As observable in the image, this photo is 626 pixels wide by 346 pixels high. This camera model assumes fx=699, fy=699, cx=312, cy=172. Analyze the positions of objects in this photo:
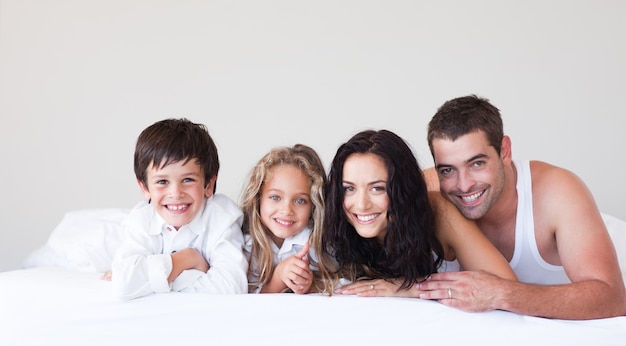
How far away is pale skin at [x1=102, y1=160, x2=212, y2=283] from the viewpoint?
2365 millimetres

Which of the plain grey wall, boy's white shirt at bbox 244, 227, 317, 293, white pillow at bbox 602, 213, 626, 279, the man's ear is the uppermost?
the plain grey wall

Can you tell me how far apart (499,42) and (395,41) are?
0.67m

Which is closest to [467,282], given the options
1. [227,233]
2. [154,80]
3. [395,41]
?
[227,233]

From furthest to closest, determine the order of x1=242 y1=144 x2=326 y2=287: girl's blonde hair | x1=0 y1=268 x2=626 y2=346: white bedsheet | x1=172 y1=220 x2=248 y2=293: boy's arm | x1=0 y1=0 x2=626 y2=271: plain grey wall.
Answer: x1=0 y1=0 x2=626 y2=271: plain grey wall
x1=242 y1=144 x2=326 y2=287: girl's blonde hair
x1=172 y1=220 x2=248 y2=293: boy's arm
x1=0 y1=268 x2=626 y2=346: white bedsheet

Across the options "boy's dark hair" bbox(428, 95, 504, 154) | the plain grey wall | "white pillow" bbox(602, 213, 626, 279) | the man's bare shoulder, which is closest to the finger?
"boy's dark hair" bbox(428, 95, 504, 154)

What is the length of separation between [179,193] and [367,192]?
2.12ft

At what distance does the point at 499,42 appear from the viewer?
14.8 ft

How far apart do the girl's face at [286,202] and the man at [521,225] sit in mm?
477

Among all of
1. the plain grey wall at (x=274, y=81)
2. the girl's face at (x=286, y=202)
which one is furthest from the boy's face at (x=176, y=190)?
the plain grey wall at (x=274, y=81)

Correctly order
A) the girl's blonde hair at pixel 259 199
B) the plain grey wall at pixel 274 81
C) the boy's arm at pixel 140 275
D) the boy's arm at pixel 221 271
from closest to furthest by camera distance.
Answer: the boy's arm at pixel 140 275, the boy's arm at pixel 221 271, the girl's blonde hair at pixel 259 199, the plain grey wall at pixel 274 81

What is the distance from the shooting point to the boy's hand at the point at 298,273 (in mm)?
2248

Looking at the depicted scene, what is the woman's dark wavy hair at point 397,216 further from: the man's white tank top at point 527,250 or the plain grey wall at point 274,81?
the plain grey wall at point 274,81

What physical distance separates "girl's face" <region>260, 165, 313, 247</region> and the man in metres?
0.48

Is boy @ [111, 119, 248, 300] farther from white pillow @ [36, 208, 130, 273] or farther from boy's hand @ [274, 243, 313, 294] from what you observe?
white pillow @ [36, 208, 130, 273]
